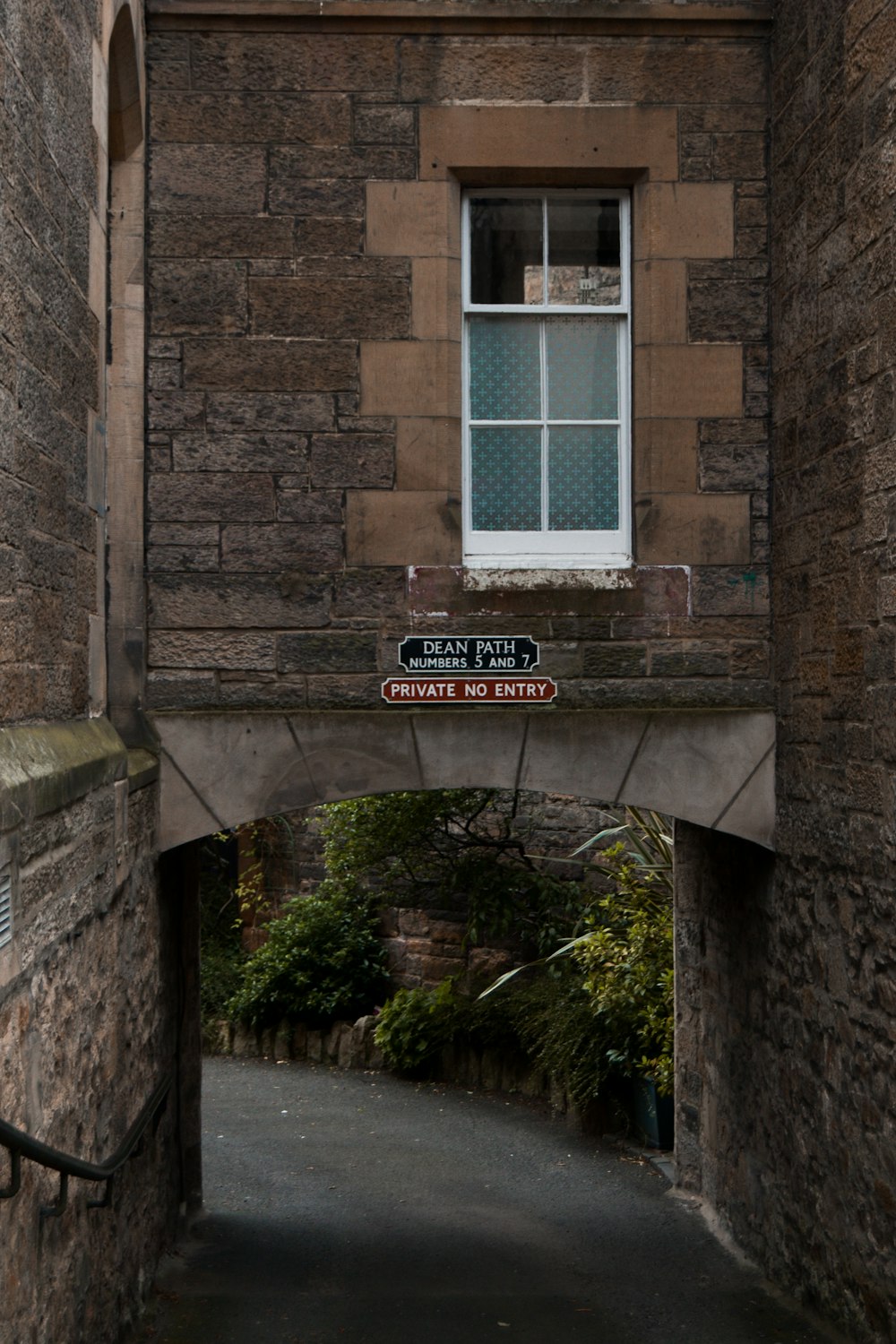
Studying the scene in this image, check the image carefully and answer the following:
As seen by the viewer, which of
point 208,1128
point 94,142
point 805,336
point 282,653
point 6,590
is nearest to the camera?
point 6,590

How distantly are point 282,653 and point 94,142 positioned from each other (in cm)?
223

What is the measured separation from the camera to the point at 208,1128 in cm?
1067

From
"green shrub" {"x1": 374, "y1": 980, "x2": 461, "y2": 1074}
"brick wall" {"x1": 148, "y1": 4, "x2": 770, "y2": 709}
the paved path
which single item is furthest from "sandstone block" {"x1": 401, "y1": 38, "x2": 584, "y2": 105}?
"green shrub" {"x1": 374, "y1": 980, "x2": 461, "y2": 1074}

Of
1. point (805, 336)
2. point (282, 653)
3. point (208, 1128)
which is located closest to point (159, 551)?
point (282, 653)

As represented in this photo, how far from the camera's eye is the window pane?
678 centimetres

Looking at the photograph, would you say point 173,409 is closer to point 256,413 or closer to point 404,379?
point 256,413

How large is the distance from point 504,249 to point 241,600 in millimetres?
2016

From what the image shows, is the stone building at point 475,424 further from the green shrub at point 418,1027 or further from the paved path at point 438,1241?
the green shrub at point 418,1027

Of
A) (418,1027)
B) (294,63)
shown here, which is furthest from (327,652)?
(418,1027)

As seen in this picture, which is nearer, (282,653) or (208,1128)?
(282,653)

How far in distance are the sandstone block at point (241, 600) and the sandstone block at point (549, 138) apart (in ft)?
6.26

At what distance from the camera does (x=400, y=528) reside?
650cm

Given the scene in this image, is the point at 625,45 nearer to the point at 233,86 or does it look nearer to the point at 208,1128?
the point at 233,86

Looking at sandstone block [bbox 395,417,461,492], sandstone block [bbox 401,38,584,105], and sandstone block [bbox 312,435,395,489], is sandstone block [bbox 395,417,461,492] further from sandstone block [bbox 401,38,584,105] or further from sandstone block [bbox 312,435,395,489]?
sandstone block [bbox 401,38,584,105]
